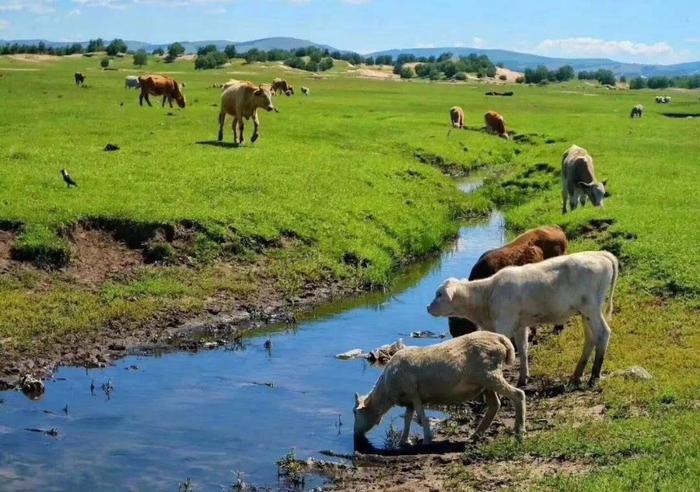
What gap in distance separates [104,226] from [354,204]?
7654 mm

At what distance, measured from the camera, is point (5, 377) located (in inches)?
560

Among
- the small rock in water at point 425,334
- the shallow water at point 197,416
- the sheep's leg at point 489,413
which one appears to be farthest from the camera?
the small rock in water at point 425,334

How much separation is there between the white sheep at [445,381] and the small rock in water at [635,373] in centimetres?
231

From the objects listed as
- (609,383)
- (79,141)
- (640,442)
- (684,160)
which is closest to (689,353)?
(609,383)

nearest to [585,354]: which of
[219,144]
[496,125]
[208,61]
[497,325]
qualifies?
[497,325]

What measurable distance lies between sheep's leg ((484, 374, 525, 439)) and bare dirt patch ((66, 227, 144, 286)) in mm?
9397

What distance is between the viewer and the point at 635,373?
1318 centimetres

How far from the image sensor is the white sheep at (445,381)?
38.0 feet

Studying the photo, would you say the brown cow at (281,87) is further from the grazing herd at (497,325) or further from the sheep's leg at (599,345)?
the sheep's leg at (599,345)

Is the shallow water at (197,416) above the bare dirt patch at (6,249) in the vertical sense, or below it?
below

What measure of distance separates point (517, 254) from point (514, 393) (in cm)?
476

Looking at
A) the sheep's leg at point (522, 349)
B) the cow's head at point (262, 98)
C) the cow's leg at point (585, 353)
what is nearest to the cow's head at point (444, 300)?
the sheep's leg at point (522, 349)

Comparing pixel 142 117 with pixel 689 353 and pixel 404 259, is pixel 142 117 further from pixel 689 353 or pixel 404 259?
pixel 689 353

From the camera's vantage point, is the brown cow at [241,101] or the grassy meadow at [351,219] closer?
the grassy meadow at [351,219]
